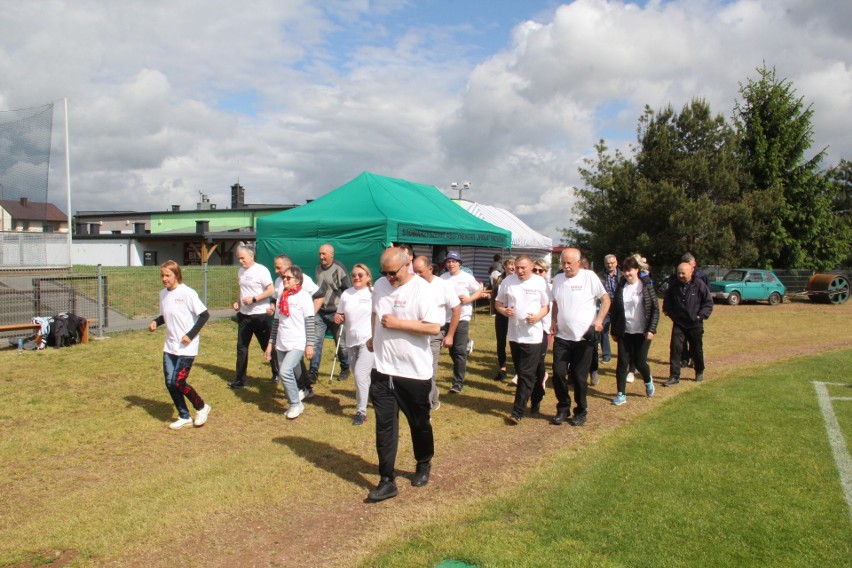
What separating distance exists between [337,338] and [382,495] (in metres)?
4.78

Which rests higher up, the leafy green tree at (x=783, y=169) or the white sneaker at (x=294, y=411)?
the leafy green tree at (x=783, y=169)

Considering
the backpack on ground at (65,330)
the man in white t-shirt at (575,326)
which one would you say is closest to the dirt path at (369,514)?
the man in white t-shirt at (575,326)

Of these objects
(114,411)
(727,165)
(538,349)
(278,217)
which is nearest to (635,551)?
(538,349)

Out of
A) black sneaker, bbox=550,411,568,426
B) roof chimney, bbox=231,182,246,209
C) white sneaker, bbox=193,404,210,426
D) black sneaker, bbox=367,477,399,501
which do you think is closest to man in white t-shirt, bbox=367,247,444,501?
black sneaker, bbox=367,477,399,501

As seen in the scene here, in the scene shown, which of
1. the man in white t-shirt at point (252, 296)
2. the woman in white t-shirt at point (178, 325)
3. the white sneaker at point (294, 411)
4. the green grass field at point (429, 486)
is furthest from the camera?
the man in white t-shirt at point (252, 296)

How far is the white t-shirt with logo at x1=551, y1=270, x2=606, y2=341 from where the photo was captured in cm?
644

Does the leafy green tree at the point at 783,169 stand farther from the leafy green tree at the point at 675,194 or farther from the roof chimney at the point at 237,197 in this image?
the roof chimney at the point at 237,197

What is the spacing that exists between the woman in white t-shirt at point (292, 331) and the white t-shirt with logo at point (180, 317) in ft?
2.89

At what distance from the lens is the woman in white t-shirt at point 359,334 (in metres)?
6.50

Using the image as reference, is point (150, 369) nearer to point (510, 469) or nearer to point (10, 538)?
point (10, 538)

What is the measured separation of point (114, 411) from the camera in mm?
7164

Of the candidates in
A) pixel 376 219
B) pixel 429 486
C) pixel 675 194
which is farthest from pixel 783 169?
pixel 429 486

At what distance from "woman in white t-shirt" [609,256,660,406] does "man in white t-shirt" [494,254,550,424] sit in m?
1.59

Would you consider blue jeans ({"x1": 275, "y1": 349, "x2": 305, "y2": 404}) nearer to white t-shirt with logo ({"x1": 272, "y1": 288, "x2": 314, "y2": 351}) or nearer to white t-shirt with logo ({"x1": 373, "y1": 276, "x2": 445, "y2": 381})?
white t-shirt with logo ({"x1": 272, "y1": 288, "x2": 314, "y2": 351})
